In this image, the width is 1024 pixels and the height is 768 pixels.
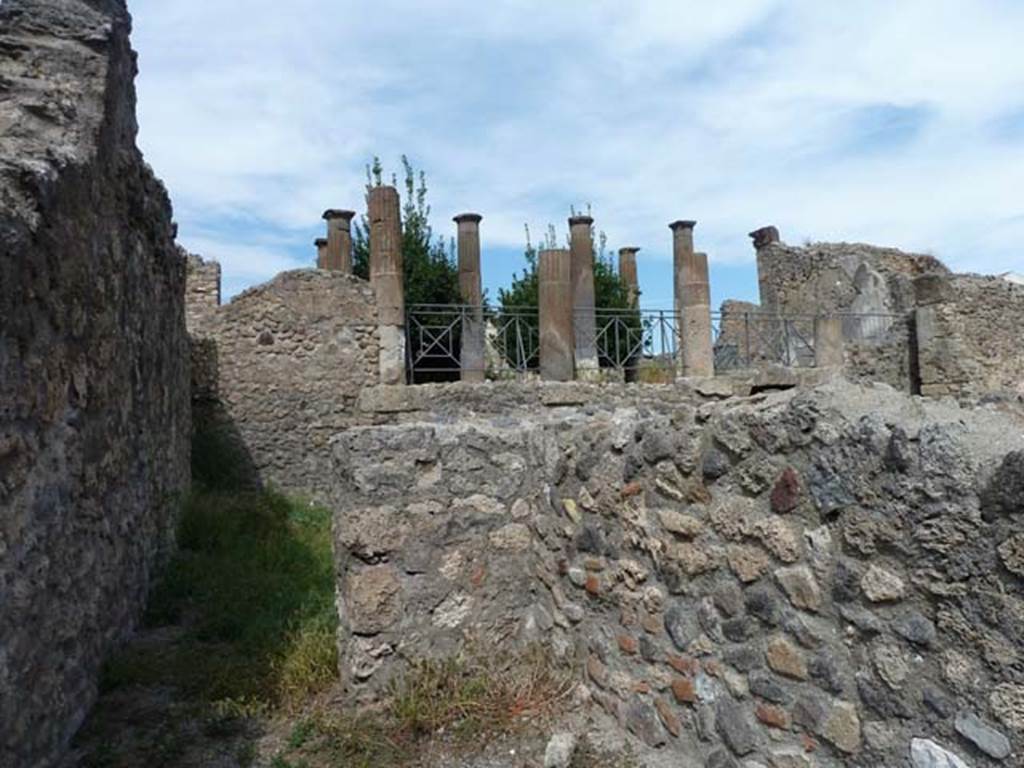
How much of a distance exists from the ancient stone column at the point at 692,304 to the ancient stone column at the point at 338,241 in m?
6.13

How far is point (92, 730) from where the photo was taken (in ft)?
10.5

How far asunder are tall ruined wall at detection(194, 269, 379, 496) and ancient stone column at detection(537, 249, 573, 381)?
8.93ft

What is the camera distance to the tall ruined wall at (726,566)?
1.87 m

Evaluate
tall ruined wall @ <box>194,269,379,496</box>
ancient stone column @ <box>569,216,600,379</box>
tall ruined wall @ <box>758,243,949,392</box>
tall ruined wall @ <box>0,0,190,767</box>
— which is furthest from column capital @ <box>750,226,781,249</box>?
tall ruined wall @ <box>0,0,190,767</box>

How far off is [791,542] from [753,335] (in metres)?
16.1

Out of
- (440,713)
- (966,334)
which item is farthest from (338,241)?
(440,713)

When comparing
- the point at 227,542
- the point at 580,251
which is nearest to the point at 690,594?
the point at 227,542

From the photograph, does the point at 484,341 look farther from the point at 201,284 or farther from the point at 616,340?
the point at 201,284

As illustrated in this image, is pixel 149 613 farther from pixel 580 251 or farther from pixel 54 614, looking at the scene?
pixel 580 251

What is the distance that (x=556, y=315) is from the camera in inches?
499

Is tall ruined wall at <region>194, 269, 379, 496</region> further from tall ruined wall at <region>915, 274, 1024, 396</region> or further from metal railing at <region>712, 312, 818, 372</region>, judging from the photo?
tall ruined wall at <region>915, 274, 1024, 396</region>

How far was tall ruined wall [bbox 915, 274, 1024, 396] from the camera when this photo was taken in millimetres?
14242

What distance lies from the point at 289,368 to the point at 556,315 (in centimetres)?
415

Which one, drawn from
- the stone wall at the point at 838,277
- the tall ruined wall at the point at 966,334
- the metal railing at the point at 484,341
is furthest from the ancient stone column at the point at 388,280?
the stone wall at the point at 838,277
